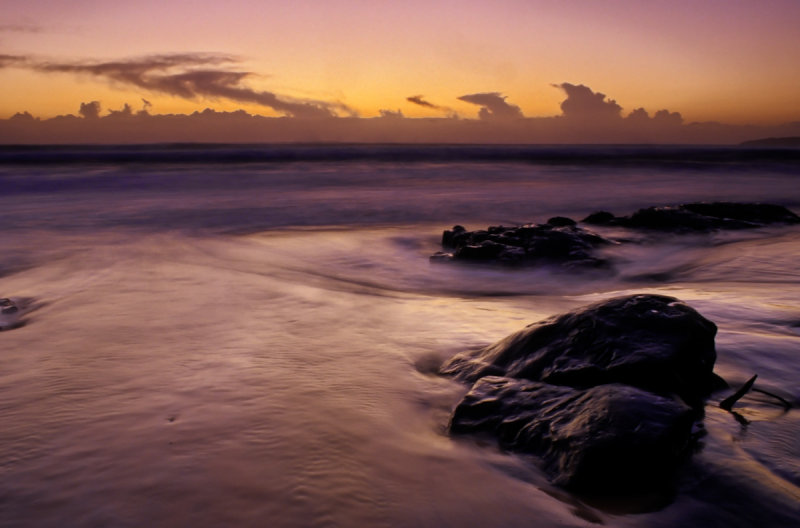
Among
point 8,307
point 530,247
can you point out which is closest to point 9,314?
point 8,307

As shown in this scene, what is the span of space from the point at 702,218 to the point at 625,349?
9.82 m

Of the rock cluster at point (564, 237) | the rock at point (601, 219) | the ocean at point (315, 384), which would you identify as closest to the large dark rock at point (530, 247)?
the rock cluster at point (564, 237)

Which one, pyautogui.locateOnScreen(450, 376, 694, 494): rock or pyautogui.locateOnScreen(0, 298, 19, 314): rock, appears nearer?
pyautogui.locateOnScreen(450, 376, 694, 494): rock

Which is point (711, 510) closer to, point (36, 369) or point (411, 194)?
point (36, 369)

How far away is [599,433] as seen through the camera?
2410mm

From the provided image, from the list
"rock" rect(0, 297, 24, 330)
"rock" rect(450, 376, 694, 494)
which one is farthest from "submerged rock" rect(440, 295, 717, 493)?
"rock" rect(0, 297, 24, 330)

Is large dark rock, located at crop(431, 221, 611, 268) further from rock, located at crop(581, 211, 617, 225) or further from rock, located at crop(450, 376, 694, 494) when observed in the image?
rock, located at crop(450, 376, 694, 494)

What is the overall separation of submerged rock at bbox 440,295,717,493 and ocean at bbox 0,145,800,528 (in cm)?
13

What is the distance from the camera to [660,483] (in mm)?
2402

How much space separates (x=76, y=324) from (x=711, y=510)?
4880mm

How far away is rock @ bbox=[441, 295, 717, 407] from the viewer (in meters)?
2.95

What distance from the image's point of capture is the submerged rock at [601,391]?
2398 millimetres

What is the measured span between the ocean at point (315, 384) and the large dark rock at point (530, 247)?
1.26 feet

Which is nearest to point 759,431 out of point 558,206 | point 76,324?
point 76,324
